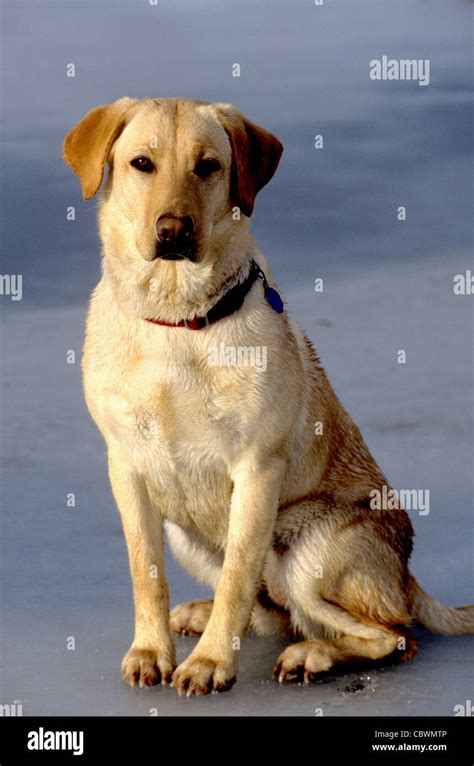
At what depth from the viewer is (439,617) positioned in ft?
24.6

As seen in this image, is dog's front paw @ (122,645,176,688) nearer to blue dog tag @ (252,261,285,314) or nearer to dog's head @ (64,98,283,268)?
blue dog tag @ (252,261,285,314)

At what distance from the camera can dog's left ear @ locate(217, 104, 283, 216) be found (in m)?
6.82

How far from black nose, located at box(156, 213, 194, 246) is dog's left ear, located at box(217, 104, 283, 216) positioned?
0.39m

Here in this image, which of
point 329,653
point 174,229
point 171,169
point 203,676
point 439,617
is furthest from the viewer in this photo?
point 439,617

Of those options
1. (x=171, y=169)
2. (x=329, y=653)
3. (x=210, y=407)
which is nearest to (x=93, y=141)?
(x=171, y=169)

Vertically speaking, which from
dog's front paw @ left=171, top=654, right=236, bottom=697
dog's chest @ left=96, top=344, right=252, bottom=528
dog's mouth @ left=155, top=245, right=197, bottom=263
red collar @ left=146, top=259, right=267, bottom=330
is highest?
dog's mouth @ left=155, top=245, right=197, bottom=263

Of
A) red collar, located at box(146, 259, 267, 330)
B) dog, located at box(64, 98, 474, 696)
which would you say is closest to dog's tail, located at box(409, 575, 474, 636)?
dog, located at box(64, 98, 474, 696)

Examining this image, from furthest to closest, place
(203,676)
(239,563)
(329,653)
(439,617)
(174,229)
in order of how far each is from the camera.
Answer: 1. (439,617)
2. (329,653)
3. (239,563)
4. (203,676)
5. (174,229)

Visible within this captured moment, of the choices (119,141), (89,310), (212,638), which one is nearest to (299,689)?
(212,638)

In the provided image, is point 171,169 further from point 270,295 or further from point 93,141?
point 270,295

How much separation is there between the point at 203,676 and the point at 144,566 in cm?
58

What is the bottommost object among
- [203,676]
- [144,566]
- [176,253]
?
[203,676]

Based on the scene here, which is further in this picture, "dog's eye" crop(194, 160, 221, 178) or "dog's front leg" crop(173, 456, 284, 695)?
"dog's front leg" crop(173, 456, 284, 695)

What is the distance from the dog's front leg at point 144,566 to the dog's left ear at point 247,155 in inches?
48.2
